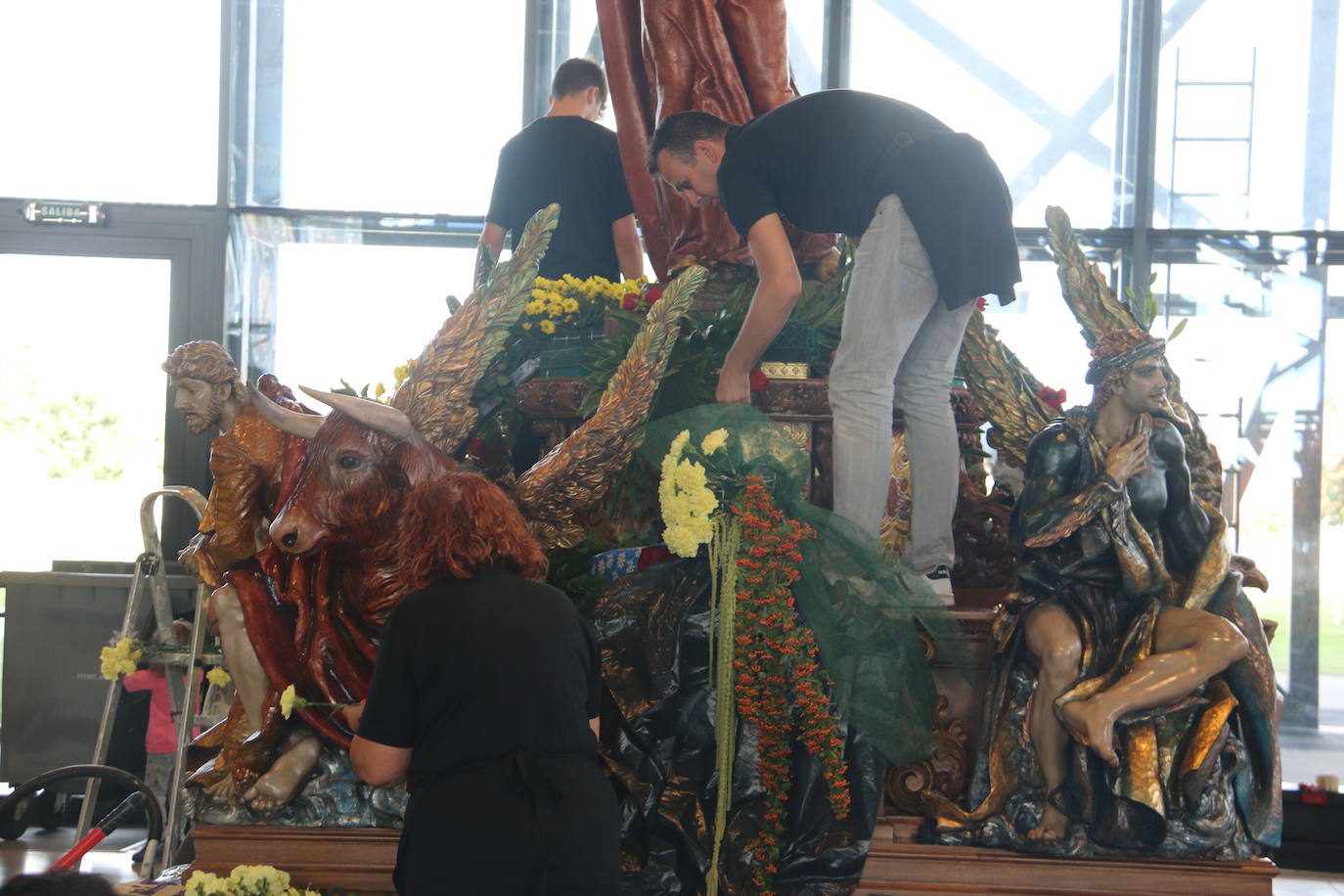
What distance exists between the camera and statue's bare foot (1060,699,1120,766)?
112 inches

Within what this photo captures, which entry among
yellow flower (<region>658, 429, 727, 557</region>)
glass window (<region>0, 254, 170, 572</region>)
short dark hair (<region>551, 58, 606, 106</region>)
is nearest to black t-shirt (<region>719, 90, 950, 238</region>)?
yellow flower (<region>658, 429, 727, 557</region>)

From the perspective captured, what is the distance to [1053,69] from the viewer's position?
7062 millimetres

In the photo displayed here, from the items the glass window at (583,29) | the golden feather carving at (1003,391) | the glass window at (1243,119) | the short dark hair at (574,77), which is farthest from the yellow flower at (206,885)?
the glass window at (1243,119)

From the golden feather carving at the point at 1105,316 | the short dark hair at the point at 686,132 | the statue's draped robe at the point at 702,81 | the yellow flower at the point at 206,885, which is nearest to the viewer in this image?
the yellow flower at the point at 206,885

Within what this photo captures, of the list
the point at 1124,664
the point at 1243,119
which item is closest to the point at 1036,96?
the point at 1243,119

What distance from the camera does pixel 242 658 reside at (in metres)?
3.12

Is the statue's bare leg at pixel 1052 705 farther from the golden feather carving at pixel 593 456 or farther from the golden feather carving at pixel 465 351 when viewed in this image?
the golden feather carving at pixel 465 351

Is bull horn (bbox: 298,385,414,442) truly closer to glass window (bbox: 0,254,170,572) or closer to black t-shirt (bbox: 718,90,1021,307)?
black t-shirt (bbox: 718,90,1021,307)

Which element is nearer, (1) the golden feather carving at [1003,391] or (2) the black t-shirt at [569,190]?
(1) the golden feather carving at [1003,391]

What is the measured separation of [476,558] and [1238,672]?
1.88m

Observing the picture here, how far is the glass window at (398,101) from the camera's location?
7.02 m

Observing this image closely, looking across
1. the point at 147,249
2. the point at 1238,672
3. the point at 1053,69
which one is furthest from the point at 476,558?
the point at 1053,69

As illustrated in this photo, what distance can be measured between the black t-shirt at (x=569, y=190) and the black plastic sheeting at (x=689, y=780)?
175 centimetres

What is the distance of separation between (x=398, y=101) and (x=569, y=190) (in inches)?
119
